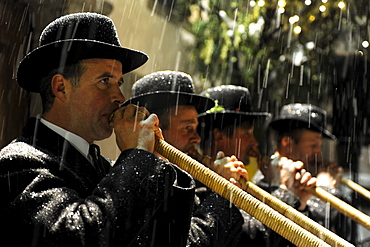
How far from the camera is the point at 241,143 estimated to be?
4.37 m

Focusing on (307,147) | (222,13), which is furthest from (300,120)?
(222,13)

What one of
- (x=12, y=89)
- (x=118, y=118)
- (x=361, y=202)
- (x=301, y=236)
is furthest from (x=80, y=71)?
(x=361, y=202)

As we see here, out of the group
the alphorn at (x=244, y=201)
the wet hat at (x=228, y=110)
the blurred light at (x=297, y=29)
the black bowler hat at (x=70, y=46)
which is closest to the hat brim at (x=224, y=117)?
the wet hat at (x=228, y=110)

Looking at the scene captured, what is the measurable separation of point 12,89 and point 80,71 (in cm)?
204

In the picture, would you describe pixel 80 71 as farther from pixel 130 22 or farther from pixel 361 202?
pixel 361 202

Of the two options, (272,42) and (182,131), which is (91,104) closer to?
(182,131)

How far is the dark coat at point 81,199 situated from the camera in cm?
184

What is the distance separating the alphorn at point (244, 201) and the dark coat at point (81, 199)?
19 centimetres

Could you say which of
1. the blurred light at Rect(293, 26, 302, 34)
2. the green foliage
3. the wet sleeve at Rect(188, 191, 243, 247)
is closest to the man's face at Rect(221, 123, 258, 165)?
the wet sleeve at Rect(188, 191, 243, 247)

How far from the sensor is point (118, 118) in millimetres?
2236

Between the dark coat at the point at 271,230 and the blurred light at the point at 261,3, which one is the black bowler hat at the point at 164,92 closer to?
the dark coat at the point at 271,230

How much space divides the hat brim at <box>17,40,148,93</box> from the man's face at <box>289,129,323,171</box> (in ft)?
9.69

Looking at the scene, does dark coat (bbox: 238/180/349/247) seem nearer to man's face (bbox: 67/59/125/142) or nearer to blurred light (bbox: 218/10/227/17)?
man's face (bbox: 67/59/125/142)

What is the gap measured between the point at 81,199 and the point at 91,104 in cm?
54
